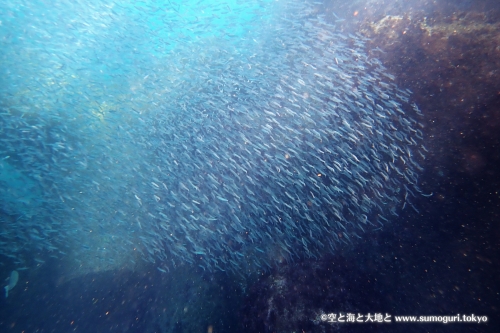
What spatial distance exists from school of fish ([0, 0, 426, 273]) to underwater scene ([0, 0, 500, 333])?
0.07m

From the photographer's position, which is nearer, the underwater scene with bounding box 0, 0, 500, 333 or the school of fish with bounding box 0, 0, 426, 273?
the underwater scene with bounding box 0, 0, 500, 333

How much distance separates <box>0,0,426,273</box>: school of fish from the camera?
713 centimetres

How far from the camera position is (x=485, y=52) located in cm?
632

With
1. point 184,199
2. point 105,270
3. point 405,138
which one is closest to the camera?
point 405,138

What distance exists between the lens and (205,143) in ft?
28.3

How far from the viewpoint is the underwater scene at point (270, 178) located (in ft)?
20.8

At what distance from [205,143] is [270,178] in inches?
105

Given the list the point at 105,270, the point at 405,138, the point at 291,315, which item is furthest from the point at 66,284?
the point at 405,138

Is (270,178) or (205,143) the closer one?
(270,178)

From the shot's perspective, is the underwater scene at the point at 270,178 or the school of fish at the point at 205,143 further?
the school of fish at the point at 205,143

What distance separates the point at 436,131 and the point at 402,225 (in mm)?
2863

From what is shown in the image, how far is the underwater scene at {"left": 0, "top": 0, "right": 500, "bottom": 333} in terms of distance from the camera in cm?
635

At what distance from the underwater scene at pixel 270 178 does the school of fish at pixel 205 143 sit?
74 millimetres

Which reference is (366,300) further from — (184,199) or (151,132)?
(151,132)
